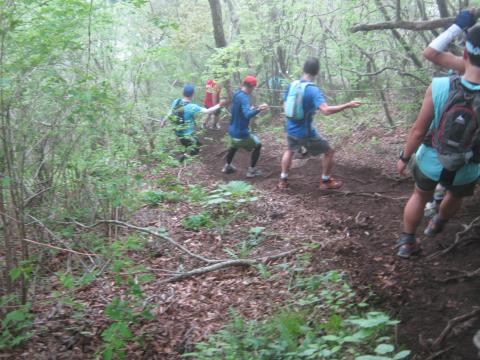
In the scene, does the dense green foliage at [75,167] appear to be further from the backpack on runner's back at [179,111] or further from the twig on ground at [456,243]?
the twig on ground at [456,243]

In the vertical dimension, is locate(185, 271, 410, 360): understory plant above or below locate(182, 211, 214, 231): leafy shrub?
below

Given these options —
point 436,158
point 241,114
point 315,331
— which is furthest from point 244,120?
point 315,331

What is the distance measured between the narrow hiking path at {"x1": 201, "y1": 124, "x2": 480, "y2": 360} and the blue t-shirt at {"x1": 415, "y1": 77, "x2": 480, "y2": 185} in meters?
0.63

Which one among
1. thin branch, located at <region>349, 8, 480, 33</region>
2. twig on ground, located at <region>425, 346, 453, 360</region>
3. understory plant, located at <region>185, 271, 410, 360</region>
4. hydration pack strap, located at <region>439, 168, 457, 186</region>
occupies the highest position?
thin branch, located at <region>349, 8, 480, 33</region>

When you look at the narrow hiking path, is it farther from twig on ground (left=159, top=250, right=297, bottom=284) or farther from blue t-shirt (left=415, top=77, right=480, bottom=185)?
blue t-shirt (left=415, top=77, right=480, bottom=185)

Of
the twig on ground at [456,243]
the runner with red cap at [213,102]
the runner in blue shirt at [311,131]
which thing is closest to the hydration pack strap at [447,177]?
the twig on ground at [456,243]

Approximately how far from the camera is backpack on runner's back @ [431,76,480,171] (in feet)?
11.3

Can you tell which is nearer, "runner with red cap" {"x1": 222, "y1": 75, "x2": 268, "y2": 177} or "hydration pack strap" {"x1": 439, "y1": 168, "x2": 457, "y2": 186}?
"hydration pack strap" {"x1": 439, "y1": 168, "x2": 457, "y2": 186}

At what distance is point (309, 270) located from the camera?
4504 millimetres

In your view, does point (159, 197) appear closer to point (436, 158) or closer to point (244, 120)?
point (244, 120)

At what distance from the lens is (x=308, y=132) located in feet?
22.9

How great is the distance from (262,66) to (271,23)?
2.47 metres

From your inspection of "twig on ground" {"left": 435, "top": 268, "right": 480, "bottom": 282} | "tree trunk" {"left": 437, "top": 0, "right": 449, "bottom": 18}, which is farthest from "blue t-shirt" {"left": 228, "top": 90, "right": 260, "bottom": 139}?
"twig on ground" {"left": 435, "top": 268, "right": 480, "bottom": 282}

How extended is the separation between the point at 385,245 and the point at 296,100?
2979 millimetres
